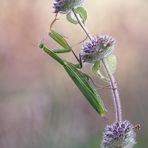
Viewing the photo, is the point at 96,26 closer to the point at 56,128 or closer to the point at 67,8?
the point at 56,128

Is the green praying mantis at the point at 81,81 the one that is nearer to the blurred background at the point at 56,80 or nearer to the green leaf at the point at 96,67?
the green leaf at the point at 96,67

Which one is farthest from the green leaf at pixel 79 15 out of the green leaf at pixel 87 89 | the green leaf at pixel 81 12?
the green leaf at pixel 87 89

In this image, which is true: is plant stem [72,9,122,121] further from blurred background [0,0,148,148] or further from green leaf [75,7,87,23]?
blurred background [0,0,148,148]

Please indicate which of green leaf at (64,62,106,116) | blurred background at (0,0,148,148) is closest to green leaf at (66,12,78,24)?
green leaf at (64,62,106,116)

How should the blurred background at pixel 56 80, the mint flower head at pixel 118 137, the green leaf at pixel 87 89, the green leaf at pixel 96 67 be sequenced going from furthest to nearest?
1. the blurred background at pixel 56 80
2. the green leaf at pixel 87 89
3. the green leaf at pixel 96 67
4. the mint flower head at pixel 118 137

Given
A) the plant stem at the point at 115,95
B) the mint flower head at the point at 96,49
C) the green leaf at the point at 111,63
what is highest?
the mint flower head at the point at 96,49

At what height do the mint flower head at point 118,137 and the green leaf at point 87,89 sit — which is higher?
the green leaf at point 87,89
